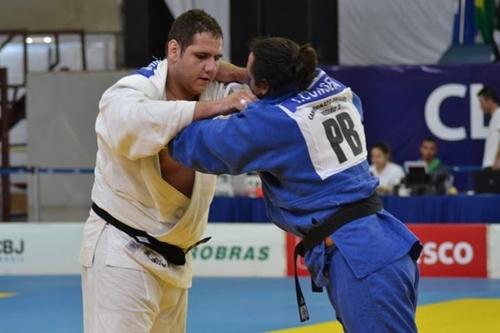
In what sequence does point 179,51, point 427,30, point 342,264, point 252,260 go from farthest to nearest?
point 427,30, point 252,260, point 179,51, point 342,264

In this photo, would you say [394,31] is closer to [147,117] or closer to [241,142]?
[147,117]

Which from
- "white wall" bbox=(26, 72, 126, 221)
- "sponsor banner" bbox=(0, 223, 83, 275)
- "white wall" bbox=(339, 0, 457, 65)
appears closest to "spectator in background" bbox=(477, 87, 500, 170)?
"white wall" bbox=(339, 0, 457, 65)

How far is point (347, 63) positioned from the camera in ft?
61.5

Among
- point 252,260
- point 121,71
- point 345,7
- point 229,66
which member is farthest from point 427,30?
point 229,66

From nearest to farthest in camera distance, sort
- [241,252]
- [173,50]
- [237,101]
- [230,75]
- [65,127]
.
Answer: [237,101], [173,50], [230,75], [241,252], [65,127]

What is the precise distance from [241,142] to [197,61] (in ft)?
2.22

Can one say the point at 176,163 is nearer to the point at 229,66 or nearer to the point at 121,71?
the point at 229,66

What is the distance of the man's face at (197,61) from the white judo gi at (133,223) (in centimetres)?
10

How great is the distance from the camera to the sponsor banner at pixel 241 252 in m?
12.4

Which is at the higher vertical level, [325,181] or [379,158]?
[325,181]

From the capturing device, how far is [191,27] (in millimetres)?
4934

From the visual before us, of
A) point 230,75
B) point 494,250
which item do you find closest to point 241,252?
point 494,250

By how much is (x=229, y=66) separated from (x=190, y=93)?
0.83 feet

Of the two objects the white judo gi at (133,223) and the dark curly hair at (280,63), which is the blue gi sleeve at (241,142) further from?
the white judo gi at (133,223)
